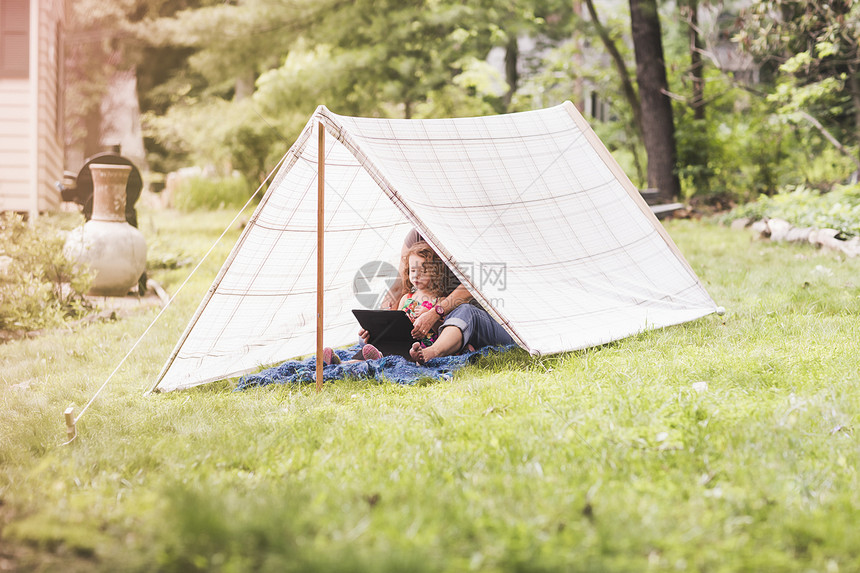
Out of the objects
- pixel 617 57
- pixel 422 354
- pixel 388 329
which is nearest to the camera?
pixel 422 354

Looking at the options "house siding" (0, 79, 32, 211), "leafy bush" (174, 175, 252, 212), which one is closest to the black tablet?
"house siding" (0, 79, 32, 211)

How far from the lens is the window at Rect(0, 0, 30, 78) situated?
991 cm

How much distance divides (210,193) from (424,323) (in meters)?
9.71

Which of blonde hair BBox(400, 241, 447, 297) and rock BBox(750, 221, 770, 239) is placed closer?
blonde hair BBox(400, 241, 447, 297)

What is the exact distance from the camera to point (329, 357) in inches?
172

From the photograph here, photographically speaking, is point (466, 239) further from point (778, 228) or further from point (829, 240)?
point (778, 228)

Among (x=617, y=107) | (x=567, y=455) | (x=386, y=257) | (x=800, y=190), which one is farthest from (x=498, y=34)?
(x=567, y=455)

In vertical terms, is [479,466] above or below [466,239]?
below

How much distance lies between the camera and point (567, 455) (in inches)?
106

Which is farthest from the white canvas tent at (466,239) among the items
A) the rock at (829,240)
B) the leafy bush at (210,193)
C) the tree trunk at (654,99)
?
the leafy bush at (210,193)

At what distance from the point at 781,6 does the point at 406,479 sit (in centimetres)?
1035

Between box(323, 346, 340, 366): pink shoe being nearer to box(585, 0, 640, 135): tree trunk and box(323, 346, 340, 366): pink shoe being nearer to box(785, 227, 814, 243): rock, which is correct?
box(785, 227, 814, 243): rock

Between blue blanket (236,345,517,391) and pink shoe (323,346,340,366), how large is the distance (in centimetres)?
→ 8

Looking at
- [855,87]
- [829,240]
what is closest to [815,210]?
[829,240]
